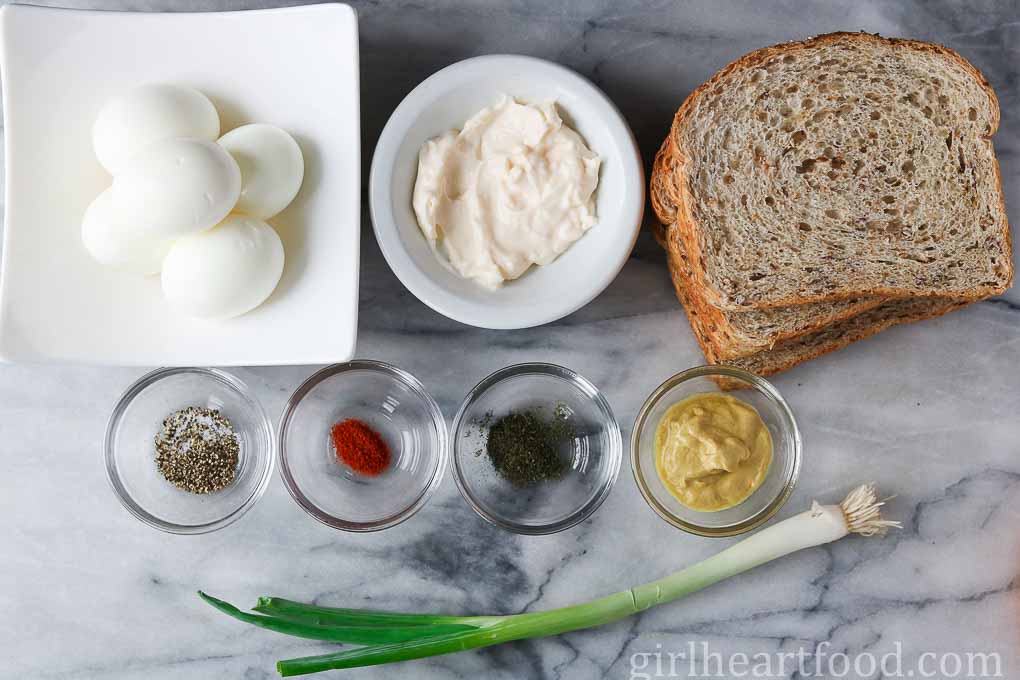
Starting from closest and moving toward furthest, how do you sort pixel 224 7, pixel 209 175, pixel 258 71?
pixel 209 175 < pixel 258 71 < pixel 224 7

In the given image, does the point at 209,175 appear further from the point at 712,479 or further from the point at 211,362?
the point at 712,479

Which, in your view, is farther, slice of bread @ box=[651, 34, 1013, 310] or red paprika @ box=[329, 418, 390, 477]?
red paprika @ box=[329, 418, 390, 477]

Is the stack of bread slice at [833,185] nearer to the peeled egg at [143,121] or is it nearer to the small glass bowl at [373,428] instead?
the small glass bowl at [373,428]

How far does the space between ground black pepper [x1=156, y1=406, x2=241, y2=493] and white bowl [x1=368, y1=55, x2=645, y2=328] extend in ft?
1.63

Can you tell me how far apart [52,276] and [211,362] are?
0.99 feet

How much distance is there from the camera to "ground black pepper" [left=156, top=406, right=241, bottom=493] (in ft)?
5.02

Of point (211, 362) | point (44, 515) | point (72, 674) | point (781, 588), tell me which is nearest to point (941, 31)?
point (781, 588)

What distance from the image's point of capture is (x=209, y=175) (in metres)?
1.24

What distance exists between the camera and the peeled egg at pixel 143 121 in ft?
4.25

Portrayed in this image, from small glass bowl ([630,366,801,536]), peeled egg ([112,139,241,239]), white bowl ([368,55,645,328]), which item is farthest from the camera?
small glass bowl ([630,366,801,536])

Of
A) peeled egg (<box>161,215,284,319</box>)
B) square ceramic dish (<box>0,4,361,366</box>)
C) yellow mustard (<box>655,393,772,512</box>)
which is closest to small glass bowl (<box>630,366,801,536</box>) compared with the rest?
yellow mustard (<box>655,393,772,512</box>)

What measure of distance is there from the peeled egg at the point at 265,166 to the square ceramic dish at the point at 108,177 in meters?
0.04

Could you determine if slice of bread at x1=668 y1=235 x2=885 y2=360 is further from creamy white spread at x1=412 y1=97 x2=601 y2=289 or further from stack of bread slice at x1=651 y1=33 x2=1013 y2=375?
creamy white spread at x1=412 y1=97 x2=601 y2=289

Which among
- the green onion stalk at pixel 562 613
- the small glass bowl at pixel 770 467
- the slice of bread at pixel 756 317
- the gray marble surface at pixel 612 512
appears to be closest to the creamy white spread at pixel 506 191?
the slice of bread at pixel 756 317
